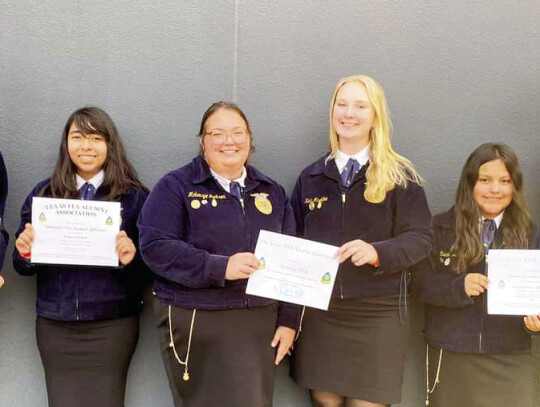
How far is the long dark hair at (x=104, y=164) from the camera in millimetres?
3098

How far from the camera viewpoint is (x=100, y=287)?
3.03 metres

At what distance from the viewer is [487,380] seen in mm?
2990

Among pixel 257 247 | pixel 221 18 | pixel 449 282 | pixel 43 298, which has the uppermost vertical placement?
pixel 221 18

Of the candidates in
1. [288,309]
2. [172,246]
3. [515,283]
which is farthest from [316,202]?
[515,283]

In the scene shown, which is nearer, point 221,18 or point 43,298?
point 43,298

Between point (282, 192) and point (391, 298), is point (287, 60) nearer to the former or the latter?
point (282, 192)

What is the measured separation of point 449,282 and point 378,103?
0.98 meters

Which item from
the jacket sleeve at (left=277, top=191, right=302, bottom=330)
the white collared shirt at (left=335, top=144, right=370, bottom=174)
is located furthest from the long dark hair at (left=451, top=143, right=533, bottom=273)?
the jacket sleeve at (left=277, top=191, right=302, bottom=330)

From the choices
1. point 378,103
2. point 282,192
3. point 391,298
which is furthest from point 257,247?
point 378,103

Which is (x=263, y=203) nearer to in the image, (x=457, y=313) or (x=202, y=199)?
(x=202, y=199)

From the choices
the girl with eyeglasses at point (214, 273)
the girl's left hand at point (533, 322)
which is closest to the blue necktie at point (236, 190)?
the girl with eyeglasses at point (214, 273)

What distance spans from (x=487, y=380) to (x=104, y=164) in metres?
2.26

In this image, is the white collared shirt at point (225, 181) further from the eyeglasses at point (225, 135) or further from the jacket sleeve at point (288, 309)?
the jacket sleeve at point (288, 309)

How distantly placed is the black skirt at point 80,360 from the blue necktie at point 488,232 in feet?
6.39
